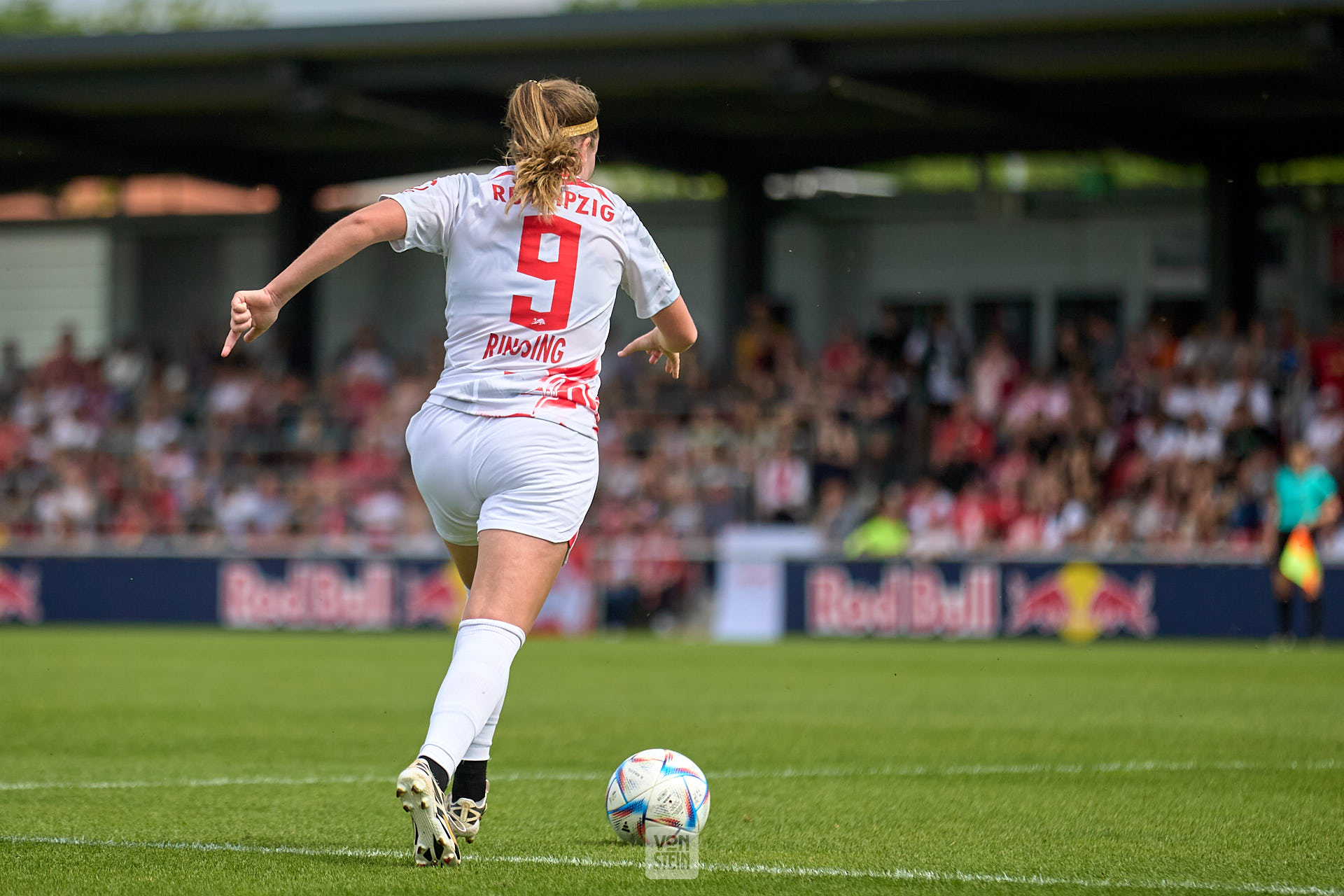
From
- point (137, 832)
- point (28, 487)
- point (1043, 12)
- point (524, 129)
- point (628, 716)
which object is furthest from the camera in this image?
point (28, 487)

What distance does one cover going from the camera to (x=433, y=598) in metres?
20.0

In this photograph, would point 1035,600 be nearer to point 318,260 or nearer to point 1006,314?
point 1006,314

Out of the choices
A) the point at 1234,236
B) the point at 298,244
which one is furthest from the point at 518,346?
the point at 298,244

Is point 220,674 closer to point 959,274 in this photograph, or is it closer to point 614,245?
point 614,245

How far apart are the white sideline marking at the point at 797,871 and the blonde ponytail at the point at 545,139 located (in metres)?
1.75

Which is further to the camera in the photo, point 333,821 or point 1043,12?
point 1043,12

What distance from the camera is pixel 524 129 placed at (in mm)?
4766

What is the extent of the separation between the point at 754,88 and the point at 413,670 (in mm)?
Result: 10649

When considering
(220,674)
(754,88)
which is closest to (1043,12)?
(754,88)

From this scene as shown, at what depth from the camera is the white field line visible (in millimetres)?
6727

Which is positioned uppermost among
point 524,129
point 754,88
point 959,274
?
point 754,88

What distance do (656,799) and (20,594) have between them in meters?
18.2

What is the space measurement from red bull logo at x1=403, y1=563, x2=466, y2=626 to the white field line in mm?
12643

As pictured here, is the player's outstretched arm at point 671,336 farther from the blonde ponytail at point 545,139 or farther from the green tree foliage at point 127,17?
the green tree foliage at point 127,17
